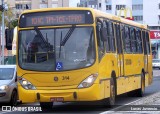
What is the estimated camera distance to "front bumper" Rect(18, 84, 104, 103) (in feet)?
49.8

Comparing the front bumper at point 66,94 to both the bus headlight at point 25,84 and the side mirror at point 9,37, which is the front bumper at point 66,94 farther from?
the side mirror at point 9,37

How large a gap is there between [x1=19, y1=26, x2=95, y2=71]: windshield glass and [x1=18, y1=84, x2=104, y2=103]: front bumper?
0.67 metres

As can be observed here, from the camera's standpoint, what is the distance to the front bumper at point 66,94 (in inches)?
598

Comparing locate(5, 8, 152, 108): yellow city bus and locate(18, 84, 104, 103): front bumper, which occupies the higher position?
locate(5, 8, 152, 108): yellow city bus

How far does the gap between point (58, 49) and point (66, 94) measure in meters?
1.35

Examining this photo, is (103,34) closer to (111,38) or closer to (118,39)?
(111,38)

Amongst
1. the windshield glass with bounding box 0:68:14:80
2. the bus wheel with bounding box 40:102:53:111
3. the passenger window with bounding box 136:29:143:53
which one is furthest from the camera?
the passenger window with bounding box 136:29:143:53

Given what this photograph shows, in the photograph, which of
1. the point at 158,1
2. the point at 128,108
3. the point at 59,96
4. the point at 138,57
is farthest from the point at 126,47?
the point at 158,1

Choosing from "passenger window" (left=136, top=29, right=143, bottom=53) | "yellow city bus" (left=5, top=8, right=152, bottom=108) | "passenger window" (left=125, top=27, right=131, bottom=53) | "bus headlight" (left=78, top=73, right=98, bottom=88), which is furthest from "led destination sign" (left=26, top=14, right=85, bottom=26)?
"passenger window" (left=136, top=29, right=143, bottom=53)

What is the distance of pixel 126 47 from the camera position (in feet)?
65.0

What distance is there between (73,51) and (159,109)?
3.20 m

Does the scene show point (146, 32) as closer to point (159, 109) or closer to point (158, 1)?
point (159, 109)

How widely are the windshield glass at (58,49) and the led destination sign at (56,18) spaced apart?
21cm

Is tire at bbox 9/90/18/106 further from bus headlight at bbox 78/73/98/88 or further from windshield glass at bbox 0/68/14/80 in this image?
bus headlight at bbox 78/73/98/88
